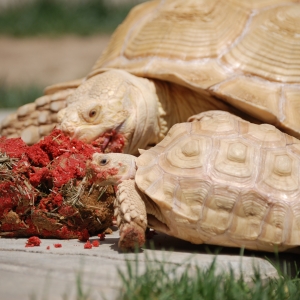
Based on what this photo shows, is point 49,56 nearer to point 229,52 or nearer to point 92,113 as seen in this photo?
point 229,52

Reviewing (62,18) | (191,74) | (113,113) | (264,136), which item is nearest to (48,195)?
(113,113)

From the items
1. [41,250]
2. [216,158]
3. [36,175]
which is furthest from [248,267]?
[36,175]

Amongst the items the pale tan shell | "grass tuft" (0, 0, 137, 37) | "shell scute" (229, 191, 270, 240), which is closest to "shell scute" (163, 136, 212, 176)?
the pale tan shell

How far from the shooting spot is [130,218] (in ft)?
9.50

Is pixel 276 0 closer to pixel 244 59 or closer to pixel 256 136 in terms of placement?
pixel 244 59

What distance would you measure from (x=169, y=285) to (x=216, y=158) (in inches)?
33.8

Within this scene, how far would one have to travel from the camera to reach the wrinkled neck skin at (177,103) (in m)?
4.36

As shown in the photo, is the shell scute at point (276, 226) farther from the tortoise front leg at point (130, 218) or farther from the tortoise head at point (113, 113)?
the tortoise head at point (113, 113)

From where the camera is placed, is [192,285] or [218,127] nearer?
[192,285]

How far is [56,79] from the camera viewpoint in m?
11.9

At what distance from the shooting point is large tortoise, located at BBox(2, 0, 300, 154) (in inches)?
155

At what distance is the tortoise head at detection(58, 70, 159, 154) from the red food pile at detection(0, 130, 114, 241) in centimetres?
46

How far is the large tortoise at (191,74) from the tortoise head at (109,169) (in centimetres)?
69

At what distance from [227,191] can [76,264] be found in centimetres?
79
